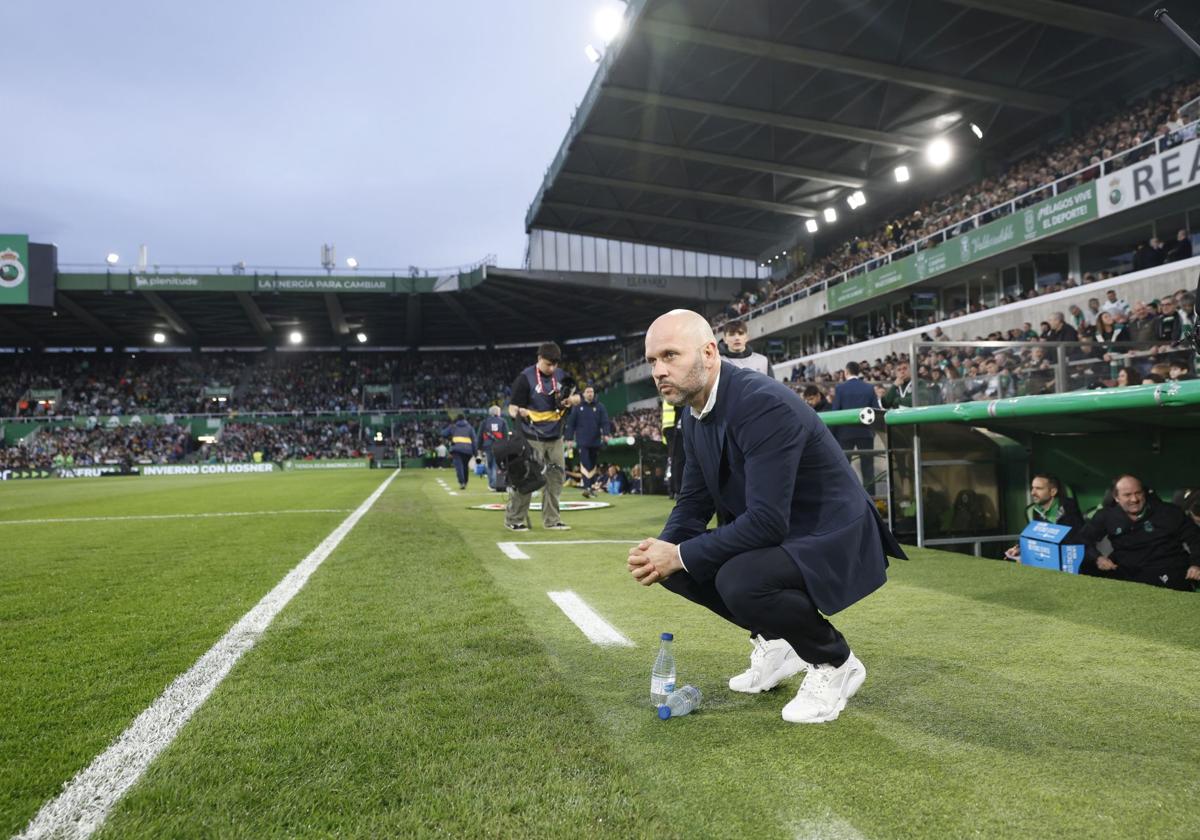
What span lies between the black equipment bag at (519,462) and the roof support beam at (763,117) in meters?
23.4

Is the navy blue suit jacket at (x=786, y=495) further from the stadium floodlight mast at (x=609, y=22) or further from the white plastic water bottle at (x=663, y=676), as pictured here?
the stadium floodlight mast at (x=609, y=22)

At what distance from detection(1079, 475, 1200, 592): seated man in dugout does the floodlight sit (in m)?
23.6

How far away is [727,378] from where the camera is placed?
3.02m

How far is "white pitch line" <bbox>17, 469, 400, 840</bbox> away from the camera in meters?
2.07

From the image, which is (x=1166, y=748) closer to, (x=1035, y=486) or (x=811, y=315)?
(x=1035, y=486)

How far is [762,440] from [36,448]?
56.8 metres

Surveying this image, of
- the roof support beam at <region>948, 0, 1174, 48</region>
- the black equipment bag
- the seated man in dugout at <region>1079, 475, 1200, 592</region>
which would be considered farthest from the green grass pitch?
the roof support beam at <region>948, 0, 1174, 48</region>

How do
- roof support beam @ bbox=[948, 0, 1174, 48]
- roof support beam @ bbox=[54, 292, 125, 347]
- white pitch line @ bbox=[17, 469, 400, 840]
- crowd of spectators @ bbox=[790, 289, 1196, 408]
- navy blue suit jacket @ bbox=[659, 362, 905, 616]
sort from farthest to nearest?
roof support beam @ bbox=[54, 292, 125, 347] → roof support beam @ bbox=[948, 0, 1174, 48] → crowd of spectators @ bbox=[790, 289, 1196, 408] → navy blue suit jacket @ bbox=[659, 362, 905, 616] → white pitch line @ bbox=[17, 469, 400, 840]

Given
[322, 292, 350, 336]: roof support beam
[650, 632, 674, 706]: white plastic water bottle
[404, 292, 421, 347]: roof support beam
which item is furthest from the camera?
[404, 292, 421, 347]: roof support beam

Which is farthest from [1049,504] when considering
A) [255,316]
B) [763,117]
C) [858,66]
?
[255,316]

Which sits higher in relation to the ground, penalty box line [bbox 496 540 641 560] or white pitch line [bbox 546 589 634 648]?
white pitch line [bbox 546 589 634 648]

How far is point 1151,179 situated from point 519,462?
1709cm

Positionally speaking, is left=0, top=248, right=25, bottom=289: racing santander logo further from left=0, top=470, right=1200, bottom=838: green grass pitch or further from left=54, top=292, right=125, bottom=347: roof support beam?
left=0, top=470, right=1200, bottom=838: green grass pitch

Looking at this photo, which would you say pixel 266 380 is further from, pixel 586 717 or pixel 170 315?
pixel 586 717
